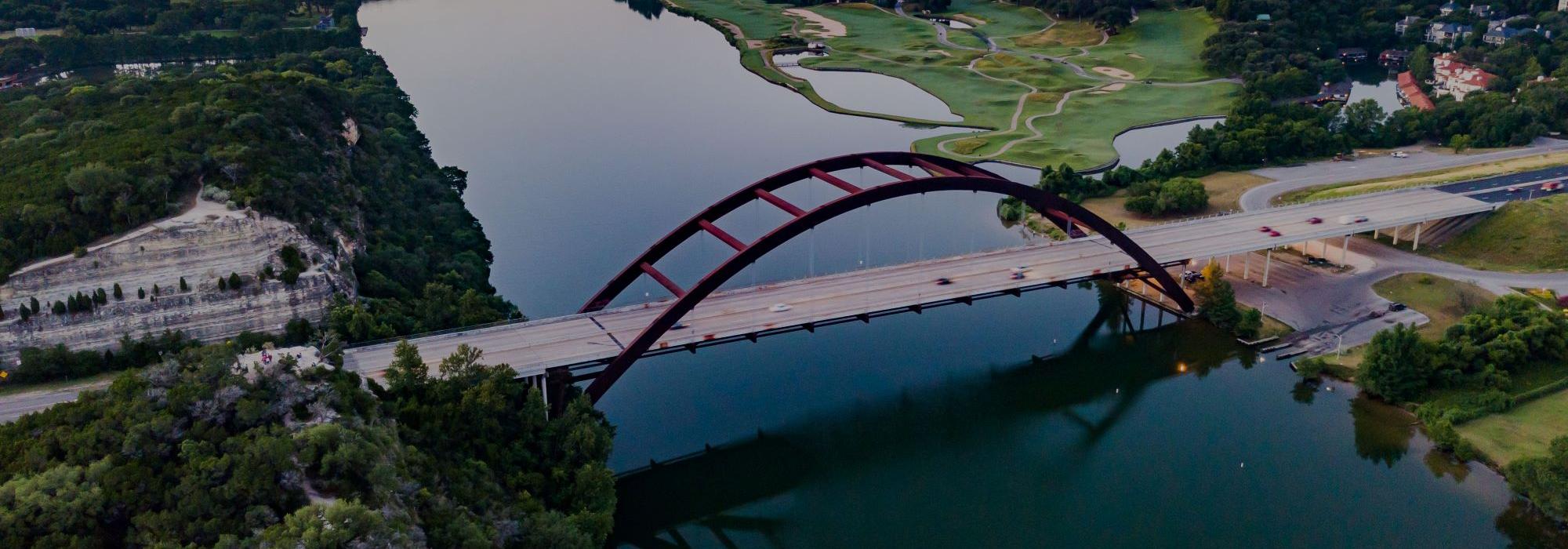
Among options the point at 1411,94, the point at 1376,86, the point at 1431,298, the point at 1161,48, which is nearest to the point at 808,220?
the point at 1431,298

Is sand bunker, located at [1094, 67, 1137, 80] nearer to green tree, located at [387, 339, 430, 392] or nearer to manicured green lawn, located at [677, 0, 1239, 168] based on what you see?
manicured green lawn, located at [677, 0, 1239, 168]

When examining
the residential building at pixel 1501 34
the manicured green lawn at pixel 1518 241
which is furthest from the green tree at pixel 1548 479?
the residential building at pixel 1501 34

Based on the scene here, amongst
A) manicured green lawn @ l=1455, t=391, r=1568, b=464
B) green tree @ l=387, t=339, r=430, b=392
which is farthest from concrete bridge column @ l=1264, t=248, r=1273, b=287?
green tree @ l=387, t=339, r=430, b=392

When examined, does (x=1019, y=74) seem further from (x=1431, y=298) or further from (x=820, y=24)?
(x=1431, y=298)

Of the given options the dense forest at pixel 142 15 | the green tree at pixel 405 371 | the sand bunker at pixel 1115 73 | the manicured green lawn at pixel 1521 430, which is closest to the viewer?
the green tree at pixel 405 371

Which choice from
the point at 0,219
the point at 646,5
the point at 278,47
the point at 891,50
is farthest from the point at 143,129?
the point at 646,5

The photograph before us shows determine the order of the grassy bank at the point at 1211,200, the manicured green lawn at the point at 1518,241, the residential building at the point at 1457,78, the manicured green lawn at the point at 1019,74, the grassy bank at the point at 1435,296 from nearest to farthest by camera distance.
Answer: the grassy bank at the point at 1435,296 < the manicured green lawn at the point at 1518,241 < the grassy bank at the point at 1211,200 < the manicured green lawn at the point at 1019,74 < the residential building at the point at 1457,78

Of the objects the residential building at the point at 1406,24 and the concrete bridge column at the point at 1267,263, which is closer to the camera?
the concrete bridge column at the point at 1267,263

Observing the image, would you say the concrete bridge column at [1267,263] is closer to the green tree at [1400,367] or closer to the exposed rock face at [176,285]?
the green tree at [1400,367]
